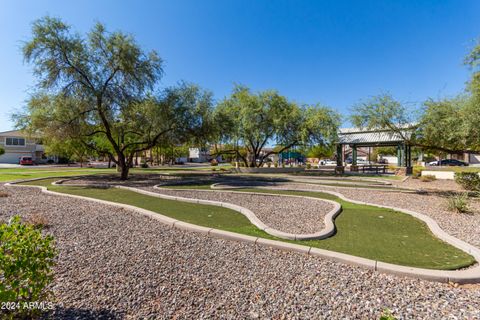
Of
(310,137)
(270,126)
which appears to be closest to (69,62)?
(270,126)

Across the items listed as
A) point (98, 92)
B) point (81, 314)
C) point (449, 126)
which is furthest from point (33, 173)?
point (449, 126)

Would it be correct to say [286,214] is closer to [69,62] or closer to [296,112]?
[69,62]

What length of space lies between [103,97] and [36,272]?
1534 centimetres

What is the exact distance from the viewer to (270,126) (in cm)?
2475

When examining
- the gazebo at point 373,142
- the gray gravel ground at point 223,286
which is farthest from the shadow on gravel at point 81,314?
the gazebo at point 373,142

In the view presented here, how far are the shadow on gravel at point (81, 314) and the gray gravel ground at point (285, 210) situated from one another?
12.4 feet

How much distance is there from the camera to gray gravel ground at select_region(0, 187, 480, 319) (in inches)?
107

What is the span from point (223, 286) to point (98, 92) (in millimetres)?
15497

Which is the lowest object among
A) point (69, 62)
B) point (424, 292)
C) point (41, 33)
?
point (424, 292)

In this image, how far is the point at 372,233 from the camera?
5.45 meters

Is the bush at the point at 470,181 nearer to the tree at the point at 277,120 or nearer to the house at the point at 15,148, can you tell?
the tree at the point at 277,120

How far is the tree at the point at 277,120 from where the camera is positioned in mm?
24016

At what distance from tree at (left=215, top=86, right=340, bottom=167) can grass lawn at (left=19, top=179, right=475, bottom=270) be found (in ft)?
54.5

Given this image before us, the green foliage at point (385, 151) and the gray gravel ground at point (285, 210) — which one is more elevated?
the green foliage at point (385, 151)
